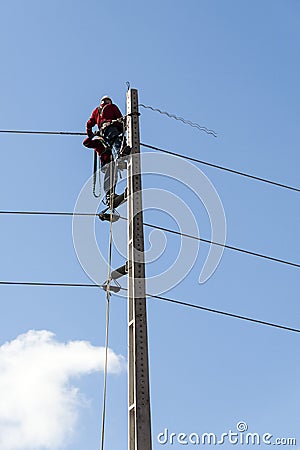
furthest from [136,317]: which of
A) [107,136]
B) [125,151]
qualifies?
[107,136]

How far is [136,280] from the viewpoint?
25.2 feet

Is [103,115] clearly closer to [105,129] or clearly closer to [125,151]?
[105,129]

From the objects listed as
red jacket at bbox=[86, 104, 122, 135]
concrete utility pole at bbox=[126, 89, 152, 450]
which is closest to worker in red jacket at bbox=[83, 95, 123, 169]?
red jacket at bbox=[86, 104, 122, 135]

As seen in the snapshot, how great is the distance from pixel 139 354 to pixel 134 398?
0.44m

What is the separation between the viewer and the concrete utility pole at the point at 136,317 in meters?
6.93

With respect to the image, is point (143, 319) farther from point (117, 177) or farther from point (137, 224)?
point (117, 177)

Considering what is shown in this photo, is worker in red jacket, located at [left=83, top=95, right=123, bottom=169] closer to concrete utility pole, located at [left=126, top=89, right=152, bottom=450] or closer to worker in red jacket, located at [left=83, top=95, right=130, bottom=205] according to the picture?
worker in red jacket, located at [left=83, top=95, right=130, bottom=205]

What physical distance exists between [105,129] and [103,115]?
0.25 metres

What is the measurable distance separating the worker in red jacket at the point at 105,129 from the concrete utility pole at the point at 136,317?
1.61ft

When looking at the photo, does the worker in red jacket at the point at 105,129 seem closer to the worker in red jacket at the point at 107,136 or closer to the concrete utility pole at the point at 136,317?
the worker in red jacket at the point at 107,136

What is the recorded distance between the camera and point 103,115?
365 inches

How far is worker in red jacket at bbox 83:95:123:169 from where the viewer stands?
9.06 m

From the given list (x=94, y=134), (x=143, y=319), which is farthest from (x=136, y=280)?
(x=94, y=134)

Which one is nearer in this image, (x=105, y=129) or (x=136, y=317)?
(x=136, y=317)
